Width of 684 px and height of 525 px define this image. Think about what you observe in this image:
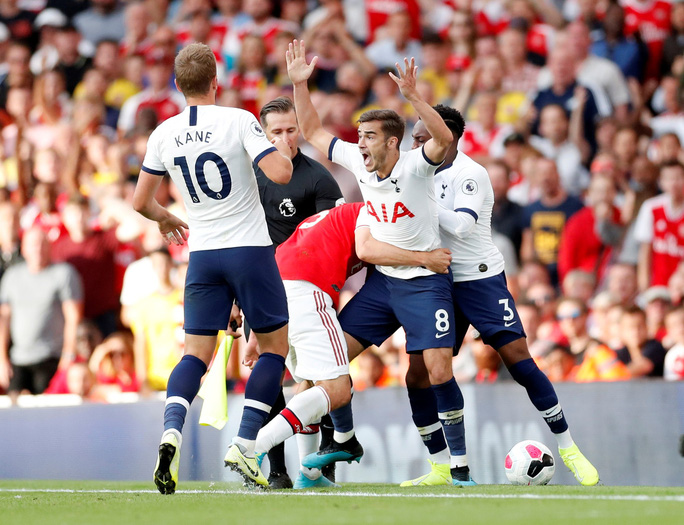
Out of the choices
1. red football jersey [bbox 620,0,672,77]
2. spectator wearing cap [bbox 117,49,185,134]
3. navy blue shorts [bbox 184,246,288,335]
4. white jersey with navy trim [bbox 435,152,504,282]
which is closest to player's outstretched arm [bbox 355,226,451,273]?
white jersey with navy trim [bbox 435,152,504,282]

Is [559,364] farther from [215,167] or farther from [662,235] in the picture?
[215,167]

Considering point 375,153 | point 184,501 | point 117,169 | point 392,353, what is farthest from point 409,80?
point 117,169

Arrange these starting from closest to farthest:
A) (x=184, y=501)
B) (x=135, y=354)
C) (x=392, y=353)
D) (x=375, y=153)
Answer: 1. (x=184, y=501)
2. (x=375, y=153)
3. (x=392, y=353)
4. (x=135, y=354)

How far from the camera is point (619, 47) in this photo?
1217 cm

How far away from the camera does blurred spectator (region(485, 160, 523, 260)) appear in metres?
10.7

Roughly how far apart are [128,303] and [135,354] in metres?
0.56

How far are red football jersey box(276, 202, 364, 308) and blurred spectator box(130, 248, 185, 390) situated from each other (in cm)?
353

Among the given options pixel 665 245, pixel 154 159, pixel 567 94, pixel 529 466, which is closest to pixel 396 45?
pixel 567 94

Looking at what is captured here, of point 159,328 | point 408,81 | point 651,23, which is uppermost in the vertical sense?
point 651,23

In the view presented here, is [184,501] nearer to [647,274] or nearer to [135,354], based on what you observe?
[135,354]

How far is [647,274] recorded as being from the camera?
10.2m

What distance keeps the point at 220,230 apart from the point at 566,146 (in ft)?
20.3

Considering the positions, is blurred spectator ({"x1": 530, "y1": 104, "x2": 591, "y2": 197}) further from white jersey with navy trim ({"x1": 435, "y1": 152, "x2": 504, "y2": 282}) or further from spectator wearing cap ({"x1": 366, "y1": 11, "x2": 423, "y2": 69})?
white jersey with navy trim ({"x1": 435, "y1": 152, "x2": 504, "y2": 282})

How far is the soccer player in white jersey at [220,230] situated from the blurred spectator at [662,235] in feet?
16.4
